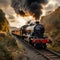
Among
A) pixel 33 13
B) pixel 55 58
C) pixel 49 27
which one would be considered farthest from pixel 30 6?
pixel 55 58

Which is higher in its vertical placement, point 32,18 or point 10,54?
point 32,18

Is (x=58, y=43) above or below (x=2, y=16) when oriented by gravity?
below

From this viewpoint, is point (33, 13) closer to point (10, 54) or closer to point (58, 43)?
point (58, 43)

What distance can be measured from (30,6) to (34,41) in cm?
822

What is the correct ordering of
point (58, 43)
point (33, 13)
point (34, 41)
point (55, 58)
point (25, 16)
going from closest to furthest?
point (55, 58) → point (34, 41) → point (58, 43) → point (33, 13) → point (25, 16)

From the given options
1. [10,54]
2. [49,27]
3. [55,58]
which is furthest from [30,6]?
[10,54]

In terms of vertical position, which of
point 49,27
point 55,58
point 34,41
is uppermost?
point 49,27

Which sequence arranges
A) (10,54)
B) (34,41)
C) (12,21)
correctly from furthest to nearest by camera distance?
(12,21) < (34,41) < (10,54)

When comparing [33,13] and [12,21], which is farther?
[12,21]

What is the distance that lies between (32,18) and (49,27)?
9200 millimetres

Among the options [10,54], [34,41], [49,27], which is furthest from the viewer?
[49,27]

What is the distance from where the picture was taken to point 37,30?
78.9ft

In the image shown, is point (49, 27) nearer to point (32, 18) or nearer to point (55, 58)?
point (32, 18)

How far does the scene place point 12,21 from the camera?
204 feet
